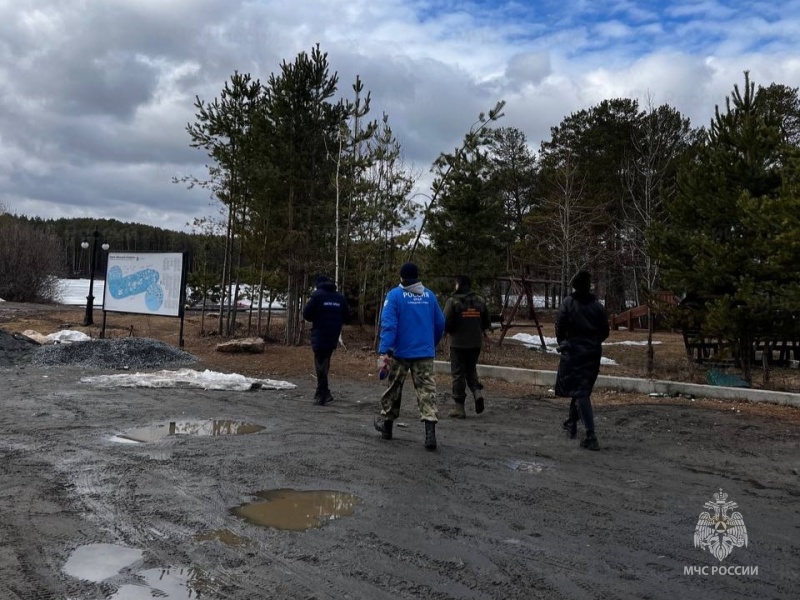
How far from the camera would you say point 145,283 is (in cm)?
1823

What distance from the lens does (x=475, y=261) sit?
19.9 metres

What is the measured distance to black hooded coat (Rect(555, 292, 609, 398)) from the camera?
24.6 feet

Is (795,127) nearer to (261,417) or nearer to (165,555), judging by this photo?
(261,417)

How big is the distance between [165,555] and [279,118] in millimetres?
17257

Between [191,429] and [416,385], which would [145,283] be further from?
[416,385]

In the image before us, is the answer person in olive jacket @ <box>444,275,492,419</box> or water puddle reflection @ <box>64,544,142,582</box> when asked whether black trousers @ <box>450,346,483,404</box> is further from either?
water puddle reflection @ <box>64,544,142,582</box>

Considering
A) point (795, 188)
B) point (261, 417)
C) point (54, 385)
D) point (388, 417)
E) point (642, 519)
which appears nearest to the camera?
point (642, 519)

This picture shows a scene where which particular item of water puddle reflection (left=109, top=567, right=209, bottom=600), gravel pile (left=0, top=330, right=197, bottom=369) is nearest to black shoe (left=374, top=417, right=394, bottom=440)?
water puddle reflection (left=109, top=567, right=209, bottom=600)

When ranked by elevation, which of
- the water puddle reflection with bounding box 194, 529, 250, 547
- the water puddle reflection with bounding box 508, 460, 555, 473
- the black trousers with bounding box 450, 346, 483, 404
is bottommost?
the water puddle reflection with bounding box 194, 529, 250, 547

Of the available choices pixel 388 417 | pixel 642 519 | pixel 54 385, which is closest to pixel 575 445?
pixel 388 417

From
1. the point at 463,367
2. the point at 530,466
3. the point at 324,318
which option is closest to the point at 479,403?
the point at 463,367

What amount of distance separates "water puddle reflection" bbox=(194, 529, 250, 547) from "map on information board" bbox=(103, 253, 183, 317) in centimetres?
1397

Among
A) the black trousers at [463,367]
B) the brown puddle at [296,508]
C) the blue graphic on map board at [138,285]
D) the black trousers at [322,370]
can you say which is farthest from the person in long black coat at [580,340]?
the blue graphic on map board at [138,285]

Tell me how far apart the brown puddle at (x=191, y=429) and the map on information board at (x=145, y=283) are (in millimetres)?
9799
